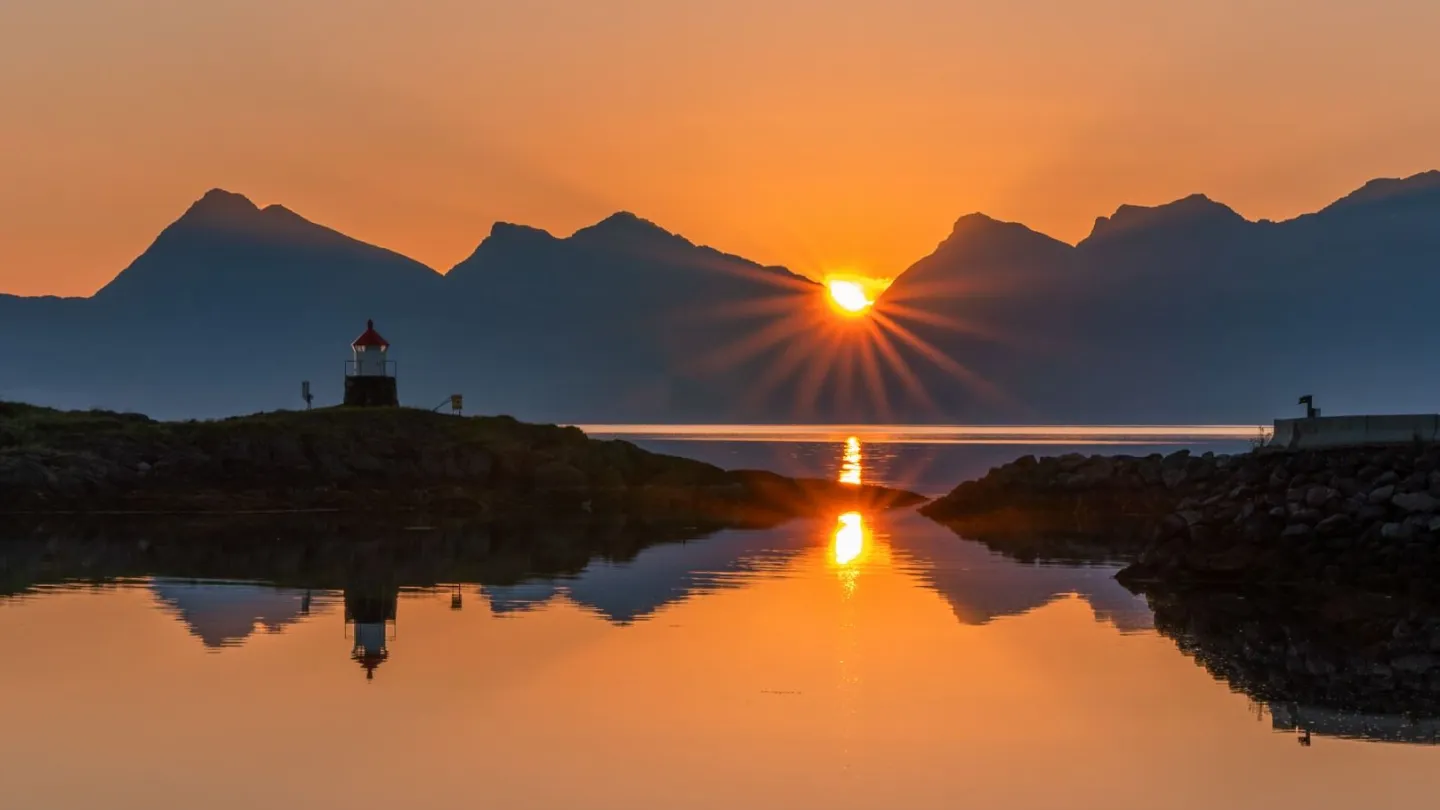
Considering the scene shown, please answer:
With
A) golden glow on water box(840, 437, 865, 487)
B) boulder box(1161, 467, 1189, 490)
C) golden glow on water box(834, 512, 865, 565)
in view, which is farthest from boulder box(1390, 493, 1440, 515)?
golden glow on water box(840, 437, 865, 487)

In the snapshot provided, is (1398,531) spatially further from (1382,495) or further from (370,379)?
(370,379)

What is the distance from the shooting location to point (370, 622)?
31.9 metres

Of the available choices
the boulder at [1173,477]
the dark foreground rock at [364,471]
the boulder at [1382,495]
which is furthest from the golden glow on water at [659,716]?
the boulder at [1173,477]

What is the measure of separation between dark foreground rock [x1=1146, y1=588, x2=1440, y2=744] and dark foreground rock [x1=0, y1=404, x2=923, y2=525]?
31509 mm

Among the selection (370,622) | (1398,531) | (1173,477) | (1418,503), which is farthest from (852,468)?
(370,622)

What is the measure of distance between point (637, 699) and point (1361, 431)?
30.1 metres

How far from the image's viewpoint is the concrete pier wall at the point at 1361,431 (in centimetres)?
4556

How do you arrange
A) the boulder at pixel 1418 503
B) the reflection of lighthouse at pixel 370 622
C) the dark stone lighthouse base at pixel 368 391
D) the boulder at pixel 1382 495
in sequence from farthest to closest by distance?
the dark stone lighthouse base at pixel 368 391, the boulder at pixel 1382 495, the boulder at pixel 1418 503, the reflection of lighthouse at pixel 370 622

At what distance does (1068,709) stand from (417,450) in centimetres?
5469

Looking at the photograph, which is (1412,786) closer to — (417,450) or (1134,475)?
(1134,475)

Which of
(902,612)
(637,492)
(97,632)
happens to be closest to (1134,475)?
(637,492)

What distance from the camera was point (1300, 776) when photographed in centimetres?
1933

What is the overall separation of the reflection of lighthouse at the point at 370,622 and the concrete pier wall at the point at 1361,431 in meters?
25.1

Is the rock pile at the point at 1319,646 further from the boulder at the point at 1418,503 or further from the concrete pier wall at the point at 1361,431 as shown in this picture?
the concrete pier wall at the point at 1361,431
